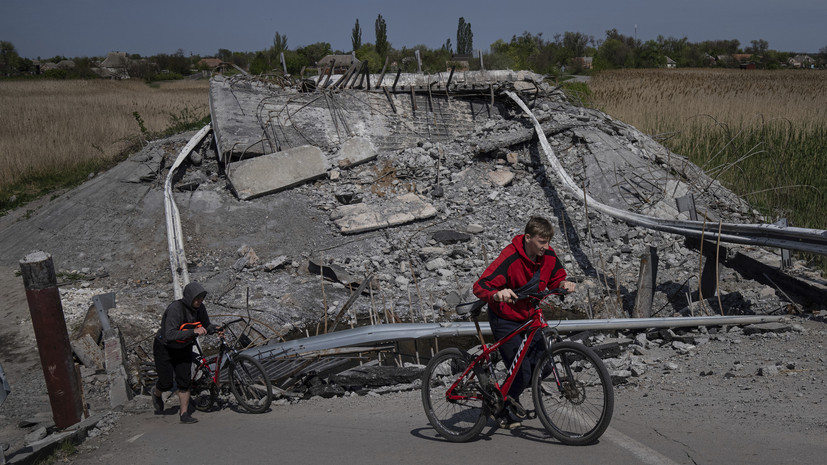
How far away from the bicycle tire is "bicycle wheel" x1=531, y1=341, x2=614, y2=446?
3.40m

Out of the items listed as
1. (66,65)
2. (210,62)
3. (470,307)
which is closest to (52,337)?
(470,307)

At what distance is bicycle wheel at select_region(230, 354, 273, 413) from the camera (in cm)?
572

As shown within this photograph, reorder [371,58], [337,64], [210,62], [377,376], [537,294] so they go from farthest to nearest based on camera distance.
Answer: [210,62] → [371,58] → [337,64] → [377,376] → [537,294]

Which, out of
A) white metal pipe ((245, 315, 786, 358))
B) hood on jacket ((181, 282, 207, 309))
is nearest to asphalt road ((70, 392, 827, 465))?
white metal pipe ((245, 315, 786, 358))

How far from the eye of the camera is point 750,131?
14727mm

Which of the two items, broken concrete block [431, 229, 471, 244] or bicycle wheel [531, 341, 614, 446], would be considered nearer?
bicycle wheel [531, 341, 614, 446]

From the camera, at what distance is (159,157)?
42.9 feet

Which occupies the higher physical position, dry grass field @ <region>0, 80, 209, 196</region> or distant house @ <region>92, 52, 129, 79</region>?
distant house @ <region>92, 52, 129, 79</region>

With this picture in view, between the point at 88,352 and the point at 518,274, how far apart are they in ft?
19.9

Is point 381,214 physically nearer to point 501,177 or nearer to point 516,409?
point 501,177

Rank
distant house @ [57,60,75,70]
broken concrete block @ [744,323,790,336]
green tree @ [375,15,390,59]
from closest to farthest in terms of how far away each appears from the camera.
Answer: broken concrete block @ [744,323,790,336] → green tree @ [375,15,390,59] → distant house @ [57,60,75,70]

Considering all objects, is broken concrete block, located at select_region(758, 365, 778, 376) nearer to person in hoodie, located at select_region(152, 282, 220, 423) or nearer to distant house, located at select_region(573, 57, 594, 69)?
person in hoodie, located at select_region(152, 282, 220, 423)

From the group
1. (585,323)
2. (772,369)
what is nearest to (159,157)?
(585,323)

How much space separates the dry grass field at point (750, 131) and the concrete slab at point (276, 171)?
7.27 meters
